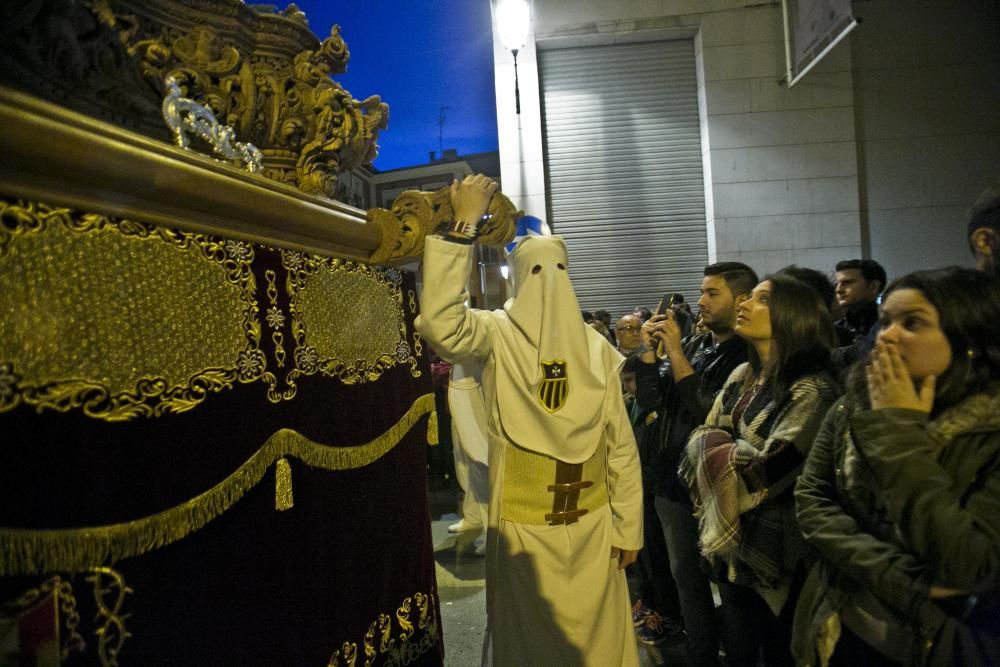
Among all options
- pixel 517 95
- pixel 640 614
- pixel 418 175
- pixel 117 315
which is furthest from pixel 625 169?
pixel 117 315

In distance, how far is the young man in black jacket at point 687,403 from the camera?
2.71 meters

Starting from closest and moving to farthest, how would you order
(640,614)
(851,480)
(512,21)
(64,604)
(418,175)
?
1. (64,604)
2. (851,480)
3. (640,614)
4. (418,175)
5. (512,21)

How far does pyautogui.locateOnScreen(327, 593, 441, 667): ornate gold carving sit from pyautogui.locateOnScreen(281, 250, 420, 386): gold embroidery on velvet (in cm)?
69

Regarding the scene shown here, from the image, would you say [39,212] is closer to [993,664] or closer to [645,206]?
[993,664]

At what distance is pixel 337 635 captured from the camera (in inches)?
58.1

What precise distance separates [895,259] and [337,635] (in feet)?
25.6

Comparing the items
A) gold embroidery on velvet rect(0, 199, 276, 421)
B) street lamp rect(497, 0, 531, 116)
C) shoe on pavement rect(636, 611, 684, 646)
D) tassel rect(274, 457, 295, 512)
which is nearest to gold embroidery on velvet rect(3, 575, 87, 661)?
gold embroidery on velvet rect(0, 199, 276, 421)

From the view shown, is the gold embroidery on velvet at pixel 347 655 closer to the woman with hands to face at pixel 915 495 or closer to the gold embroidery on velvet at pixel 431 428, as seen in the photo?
the gold embroidery on velvet at pixel 431 428

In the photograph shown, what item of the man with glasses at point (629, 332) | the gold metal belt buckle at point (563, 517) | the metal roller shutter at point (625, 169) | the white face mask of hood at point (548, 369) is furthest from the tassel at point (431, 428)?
the metal roller shutter at point (625, 169)

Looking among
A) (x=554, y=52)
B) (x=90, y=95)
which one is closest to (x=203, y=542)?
(x=90, y=95)

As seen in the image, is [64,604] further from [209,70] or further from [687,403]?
[687,403]

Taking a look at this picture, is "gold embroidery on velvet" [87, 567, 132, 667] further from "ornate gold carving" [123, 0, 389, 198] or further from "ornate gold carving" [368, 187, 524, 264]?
"ornate gold carving" [123, 0, 389, 198]

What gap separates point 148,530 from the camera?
1021mm

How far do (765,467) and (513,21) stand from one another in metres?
6.04
